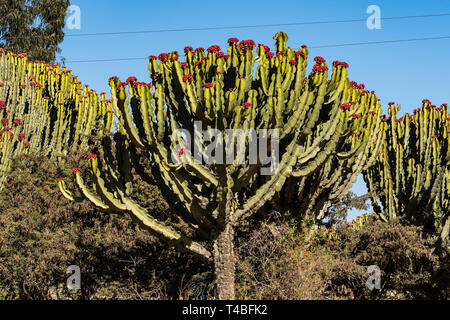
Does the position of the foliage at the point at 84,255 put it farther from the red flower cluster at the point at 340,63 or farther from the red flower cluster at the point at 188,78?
the red flower cluster at the point at 340,63

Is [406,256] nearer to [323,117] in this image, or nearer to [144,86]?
[323,117]

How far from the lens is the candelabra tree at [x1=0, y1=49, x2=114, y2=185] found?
1350 centimetres

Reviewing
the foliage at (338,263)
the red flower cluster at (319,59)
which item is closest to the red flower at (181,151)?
the foliage at (338,263)

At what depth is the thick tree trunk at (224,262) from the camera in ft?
27.4

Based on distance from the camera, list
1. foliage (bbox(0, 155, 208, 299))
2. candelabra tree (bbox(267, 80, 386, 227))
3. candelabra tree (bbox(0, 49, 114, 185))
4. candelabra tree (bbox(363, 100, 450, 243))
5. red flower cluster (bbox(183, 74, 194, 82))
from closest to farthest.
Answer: red flower cluster (bbox(183, 74, 194, 82))
candelabra tree (bbox(267, 80, 386, 227))
foliage (bbox(0, 155, 208, 299))
candelabra tree (bbox(363, 100, 450, 243))
candelabra tree (bbox(0, 49, 114, 185))

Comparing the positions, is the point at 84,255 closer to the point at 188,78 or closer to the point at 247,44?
the point at 188,78

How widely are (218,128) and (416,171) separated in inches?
249

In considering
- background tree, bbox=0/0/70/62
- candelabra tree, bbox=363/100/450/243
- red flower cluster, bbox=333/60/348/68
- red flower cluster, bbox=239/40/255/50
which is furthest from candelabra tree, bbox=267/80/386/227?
background tree, bbox=0/0/70/62

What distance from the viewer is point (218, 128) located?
7961 mm

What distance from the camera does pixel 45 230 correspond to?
11.1 meters

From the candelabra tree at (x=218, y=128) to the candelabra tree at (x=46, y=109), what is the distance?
498 cm

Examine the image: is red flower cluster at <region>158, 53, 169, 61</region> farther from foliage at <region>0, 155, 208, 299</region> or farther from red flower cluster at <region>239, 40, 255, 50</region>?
foliage at <region>0, 155, 208, 299</region>

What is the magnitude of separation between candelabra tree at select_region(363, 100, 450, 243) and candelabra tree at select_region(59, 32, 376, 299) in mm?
4378
